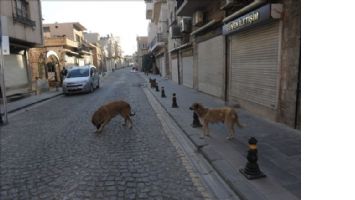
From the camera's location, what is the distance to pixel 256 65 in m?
9.68

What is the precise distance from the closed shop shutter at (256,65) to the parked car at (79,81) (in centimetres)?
1110

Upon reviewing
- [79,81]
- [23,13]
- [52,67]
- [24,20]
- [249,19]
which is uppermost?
Answer: [23,13]

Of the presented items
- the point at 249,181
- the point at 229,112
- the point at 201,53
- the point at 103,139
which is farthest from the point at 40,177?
the point at 201,53

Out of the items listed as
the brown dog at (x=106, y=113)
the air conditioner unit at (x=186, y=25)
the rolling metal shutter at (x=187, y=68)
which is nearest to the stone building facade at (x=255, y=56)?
the air conditioner unit at (x=186, y=25)

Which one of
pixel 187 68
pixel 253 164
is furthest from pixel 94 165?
pixel 187 68

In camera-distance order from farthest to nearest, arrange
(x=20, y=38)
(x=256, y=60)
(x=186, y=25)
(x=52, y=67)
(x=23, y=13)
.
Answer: (x=52, y=67) → (x=186, y=25) → (x=23, y=13) → (x=20, y=38) → (x=256, y=60)

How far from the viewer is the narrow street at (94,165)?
14.2 ft

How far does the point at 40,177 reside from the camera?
194 inches

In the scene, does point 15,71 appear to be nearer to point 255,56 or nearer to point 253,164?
point 255,56

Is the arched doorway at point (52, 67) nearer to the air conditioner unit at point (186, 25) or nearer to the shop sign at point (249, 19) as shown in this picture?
the air conditioner unit at point (186, 25)

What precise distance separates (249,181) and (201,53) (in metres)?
13.5

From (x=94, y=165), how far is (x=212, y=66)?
10656mm

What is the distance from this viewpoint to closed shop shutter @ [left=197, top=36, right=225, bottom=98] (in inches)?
537
